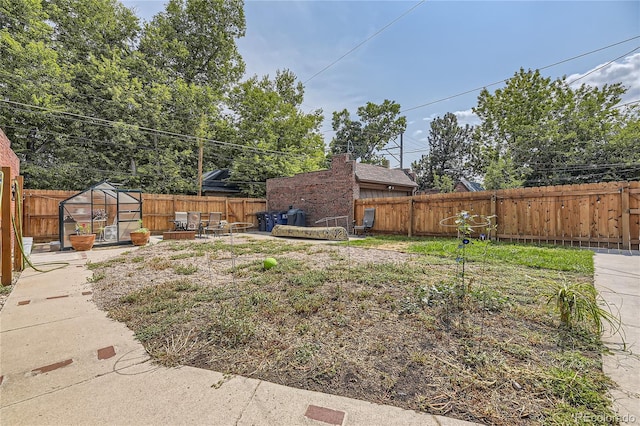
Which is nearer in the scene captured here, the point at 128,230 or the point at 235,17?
the point at 128,230

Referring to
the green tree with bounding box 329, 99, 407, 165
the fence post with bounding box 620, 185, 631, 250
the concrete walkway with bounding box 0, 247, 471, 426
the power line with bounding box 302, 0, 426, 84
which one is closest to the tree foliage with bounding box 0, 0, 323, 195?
the power line with bounding box 302, 0, 426, 84

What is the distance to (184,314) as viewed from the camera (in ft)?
9.98

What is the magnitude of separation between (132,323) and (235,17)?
2595cm

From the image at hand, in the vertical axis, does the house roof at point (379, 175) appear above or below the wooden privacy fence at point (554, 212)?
above

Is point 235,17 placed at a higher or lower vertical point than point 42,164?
higher

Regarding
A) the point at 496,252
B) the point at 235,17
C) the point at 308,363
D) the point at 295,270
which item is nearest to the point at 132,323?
the point at 308,363

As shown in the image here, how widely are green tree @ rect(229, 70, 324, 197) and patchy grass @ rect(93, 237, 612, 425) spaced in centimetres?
1482

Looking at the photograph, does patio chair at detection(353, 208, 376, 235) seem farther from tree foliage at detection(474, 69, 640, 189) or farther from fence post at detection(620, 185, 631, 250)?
tree foliage at detection(474, 69, 640, 189)

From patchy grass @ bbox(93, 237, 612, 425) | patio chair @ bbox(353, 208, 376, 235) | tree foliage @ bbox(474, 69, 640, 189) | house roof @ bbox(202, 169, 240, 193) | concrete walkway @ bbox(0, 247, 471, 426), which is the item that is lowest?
concrete walkway @ bbox(0, 247, 471, 426)

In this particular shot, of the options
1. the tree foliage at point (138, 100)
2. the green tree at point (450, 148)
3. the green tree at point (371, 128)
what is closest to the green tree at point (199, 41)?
the tree foliage at point (138, 100)

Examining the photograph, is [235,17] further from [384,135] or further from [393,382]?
[393,382]

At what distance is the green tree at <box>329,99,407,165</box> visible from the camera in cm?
2988

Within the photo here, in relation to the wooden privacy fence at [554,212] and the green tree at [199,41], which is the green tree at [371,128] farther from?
the wooden privacy fence at [554,212]

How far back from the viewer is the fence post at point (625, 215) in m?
6.82
